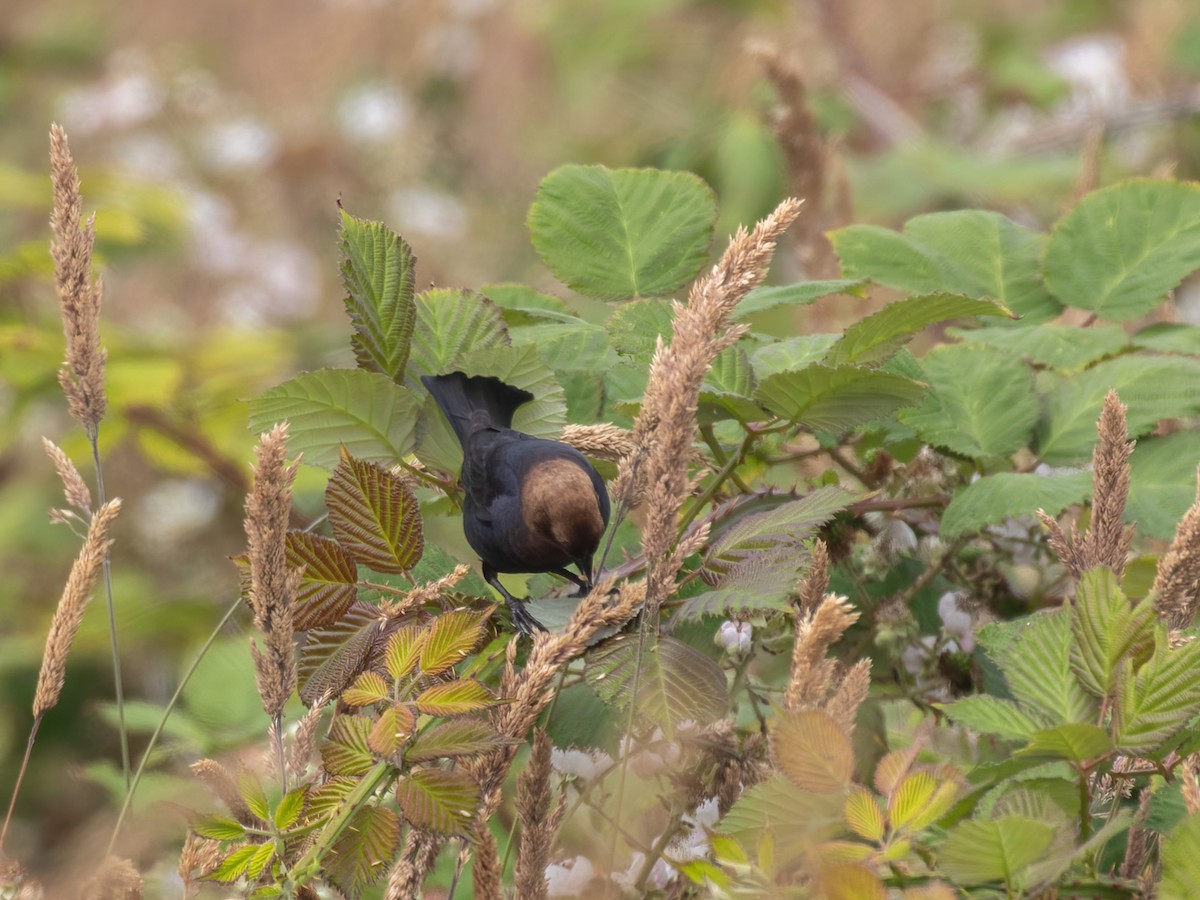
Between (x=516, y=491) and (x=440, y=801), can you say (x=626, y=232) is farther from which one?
(x=440, y=801)

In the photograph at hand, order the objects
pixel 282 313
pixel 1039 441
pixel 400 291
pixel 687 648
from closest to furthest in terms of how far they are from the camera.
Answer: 1. pixel 687 648
2. pixel 400 291
3. pixel 1039 441
4. pixel 282 313

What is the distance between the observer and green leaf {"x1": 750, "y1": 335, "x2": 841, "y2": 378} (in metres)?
0.97

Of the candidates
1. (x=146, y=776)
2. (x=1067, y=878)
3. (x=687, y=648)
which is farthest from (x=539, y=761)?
(x=146, y=776)

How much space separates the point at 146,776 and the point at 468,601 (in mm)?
637

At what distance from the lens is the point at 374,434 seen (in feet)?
3.04

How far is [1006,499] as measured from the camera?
0.91 meters

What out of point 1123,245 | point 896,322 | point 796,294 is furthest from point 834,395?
point 1123,245

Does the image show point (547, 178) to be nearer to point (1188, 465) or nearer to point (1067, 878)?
point (1188, 465)

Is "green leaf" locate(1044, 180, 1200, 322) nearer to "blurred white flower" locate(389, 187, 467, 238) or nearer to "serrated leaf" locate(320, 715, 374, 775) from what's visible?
"serrated leaf" locate(320, 715, 374, 775)

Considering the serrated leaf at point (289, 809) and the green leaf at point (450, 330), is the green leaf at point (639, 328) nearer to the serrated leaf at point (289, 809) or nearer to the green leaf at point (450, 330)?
the green leaf at point (450, 330)

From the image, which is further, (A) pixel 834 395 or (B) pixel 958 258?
(B) pixel 958 258

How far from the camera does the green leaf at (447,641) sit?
72 centimetres

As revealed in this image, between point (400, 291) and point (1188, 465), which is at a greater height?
point (400, 291)

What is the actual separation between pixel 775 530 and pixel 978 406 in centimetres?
27
